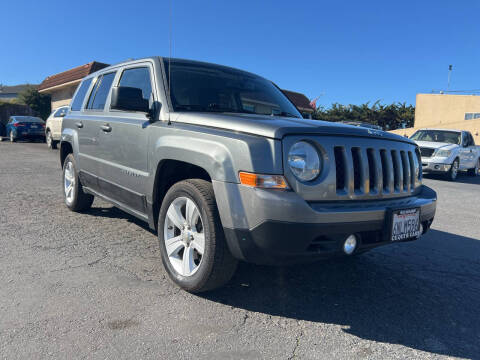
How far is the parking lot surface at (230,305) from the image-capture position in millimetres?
2203

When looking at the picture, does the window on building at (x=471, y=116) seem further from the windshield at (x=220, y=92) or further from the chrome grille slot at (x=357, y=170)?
the chrome grille slot at (x=357, y=170)

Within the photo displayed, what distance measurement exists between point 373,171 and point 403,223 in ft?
1.37

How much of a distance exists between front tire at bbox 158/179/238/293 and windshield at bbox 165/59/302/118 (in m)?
0.86

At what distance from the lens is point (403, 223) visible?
9.01 feet

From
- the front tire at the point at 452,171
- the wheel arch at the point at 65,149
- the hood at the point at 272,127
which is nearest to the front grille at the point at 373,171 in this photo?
the hood at the point at 272,127

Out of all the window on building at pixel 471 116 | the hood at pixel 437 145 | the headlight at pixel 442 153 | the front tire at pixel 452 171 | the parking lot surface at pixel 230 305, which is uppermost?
the window on building at pixel 471 116

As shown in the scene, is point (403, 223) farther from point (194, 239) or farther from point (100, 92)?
point (100, 92)

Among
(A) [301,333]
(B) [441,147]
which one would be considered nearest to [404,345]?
(A) [301,333]

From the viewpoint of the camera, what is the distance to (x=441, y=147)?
38.3 ft

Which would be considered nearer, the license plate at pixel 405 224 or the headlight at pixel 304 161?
the headlight at pixel 304 161

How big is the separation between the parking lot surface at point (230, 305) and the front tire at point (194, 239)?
0.53 ft

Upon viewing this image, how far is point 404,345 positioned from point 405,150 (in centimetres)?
151

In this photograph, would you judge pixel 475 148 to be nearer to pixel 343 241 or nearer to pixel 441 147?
pixel 441 147

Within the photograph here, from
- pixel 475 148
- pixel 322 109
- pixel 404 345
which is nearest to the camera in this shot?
pixel 404 345
